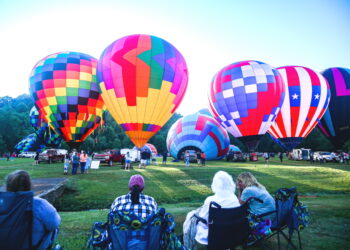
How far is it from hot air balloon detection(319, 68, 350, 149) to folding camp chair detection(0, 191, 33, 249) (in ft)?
102

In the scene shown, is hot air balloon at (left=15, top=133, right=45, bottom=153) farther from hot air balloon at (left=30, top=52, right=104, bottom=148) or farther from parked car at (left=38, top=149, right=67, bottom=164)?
hot air balloon at (left=30, top=52, right=104, bottom=148)

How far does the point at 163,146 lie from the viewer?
2406 inches

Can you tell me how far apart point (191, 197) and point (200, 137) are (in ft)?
53.3

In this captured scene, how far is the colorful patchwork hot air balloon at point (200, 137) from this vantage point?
2489 cm

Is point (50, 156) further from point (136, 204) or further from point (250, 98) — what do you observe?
point (136, 204)

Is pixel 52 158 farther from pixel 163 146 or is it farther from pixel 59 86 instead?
pixel 163 146

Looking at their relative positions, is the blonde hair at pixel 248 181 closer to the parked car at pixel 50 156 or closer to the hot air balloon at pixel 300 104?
the hot air balloon at pixel 300 104

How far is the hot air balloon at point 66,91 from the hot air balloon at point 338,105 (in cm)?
2656

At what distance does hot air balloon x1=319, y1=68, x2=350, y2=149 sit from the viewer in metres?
24.8

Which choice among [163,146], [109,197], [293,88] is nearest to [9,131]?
[163,146]

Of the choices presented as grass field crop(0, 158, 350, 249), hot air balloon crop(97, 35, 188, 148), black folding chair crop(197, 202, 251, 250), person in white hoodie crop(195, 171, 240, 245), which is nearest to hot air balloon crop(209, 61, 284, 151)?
grass field crop(0, 158, 350, 249)

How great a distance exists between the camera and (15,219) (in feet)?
6.65

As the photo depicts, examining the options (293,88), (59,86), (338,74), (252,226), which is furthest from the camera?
(338,74)

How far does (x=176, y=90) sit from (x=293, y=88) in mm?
12448
